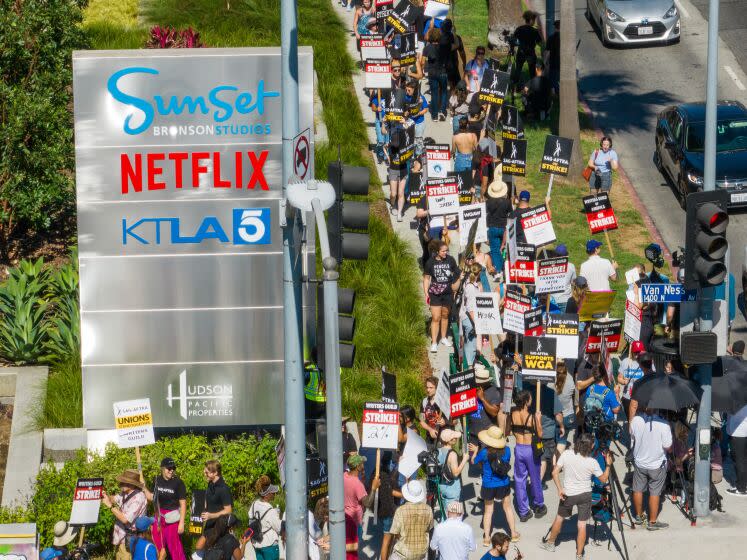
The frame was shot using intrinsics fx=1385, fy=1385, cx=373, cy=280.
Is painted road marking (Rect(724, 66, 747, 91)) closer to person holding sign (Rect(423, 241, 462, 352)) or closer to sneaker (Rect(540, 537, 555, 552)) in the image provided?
person holding sign (Rect(423, 241, 462, 352))

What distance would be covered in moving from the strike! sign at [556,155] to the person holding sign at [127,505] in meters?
9.94

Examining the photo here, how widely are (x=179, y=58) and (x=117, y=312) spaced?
3414 mm

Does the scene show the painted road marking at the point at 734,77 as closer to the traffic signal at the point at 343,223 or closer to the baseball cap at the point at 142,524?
the baseball cap at the point at 142,524

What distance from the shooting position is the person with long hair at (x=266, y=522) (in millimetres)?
15617

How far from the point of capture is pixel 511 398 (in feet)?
59.9

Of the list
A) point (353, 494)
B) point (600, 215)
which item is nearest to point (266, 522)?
point (353, 494)

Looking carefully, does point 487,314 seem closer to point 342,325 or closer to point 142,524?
point 142,524

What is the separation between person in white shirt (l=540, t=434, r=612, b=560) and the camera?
16531 mm

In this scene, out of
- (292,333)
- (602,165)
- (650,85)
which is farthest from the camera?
(650,85)

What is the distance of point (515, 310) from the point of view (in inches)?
755

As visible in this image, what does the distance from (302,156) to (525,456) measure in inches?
232

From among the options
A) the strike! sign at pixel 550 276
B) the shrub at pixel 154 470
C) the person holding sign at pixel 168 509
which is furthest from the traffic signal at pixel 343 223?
the strike! sign at pixel 550 276

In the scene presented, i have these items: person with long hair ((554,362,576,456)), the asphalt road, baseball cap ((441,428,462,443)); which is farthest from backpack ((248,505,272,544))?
the asphalt road

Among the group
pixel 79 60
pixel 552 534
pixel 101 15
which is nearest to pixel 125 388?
pixel 79 60
